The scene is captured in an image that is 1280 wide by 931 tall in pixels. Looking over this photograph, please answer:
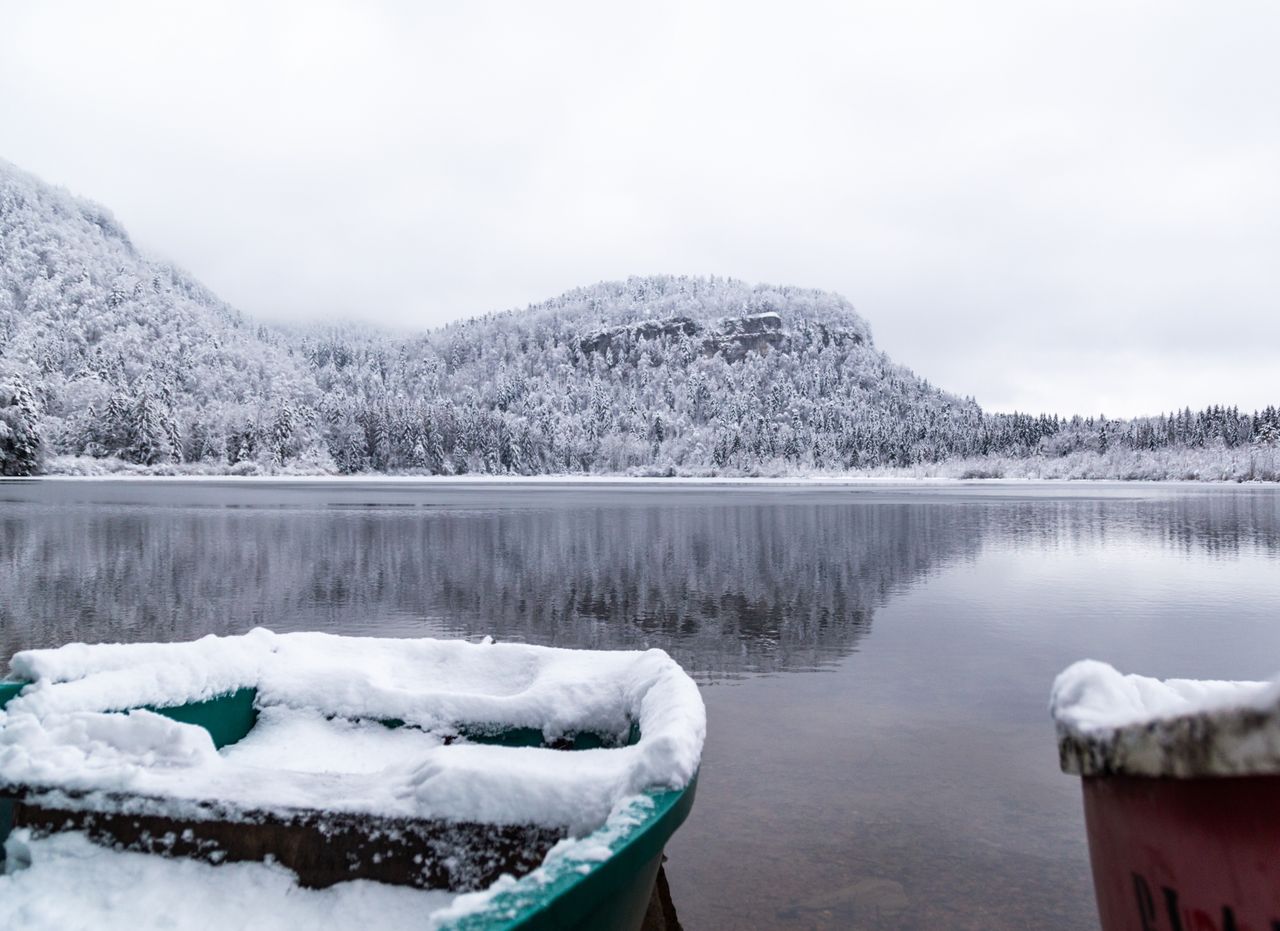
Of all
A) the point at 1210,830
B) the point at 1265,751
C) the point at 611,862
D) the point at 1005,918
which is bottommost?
the point at 1005,918

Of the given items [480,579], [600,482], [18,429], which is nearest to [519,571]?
[480,579]

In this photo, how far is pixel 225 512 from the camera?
36500 mm

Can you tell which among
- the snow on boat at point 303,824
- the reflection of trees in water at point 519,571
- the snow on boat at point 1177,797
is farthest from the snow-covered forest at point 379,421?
the snow on boat at point 1177,797

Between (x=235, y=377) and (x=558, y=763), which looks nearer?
(x=558, y=763)

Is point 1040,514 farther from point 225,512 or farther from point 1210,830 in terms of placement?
point 1210,830

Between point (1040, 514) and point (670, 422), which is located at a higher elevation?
point (670, 422)

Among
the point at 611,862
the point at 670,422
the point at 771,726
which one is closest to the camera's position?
the point at 611,862

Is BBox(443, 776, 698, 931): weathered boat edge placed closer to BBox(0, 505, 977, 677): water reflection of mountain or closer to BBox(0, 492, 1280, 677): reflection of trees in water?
BBox(0, 492, 1280, 677): reflection of trees in water

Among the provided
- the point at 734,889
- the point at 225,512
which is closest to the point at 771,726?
the point at 734,889

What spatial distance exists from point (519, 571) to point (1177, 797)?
17639 millimetres

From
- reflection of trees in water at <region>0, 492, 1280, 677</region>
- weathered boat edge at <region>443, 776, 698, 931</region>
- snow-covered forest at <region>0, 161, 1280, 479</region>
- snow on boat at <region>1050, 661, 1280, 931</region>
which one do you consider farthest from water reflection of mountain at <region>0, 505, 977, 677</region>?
snow-covered forest at <region>0, 161, 1280, 479</region>

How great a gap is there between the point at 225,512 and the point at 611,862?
38074mm

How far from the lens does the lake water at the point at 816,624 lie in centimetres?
561

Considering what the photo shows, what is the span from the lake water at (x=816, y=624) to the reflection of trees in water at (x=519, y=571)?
11cm
